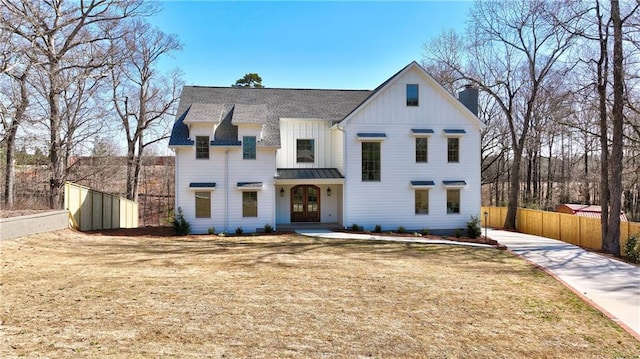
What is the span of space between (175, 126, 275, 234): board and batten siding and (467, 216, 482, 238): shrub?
10.5 meters

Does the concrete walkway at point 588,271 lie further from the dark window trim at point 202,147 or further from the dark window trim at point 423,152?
the dark window trim at point 202,147

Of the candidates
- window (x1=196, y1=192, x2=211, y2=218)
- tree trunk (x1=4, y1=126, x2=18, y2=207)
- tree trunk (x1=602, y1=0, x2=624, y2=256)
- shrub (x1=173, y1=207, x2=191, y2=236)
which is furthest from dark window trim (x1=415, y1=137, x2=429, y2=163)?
tree trunk (x1=4, y1=126, x2=18, y2=207)

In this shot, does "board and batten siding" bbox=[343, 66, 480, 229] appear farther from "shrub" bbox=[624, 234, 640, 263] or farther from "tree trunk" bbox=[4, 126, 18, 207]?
"tree trunk" bbox=[4, 126, 18, 207]

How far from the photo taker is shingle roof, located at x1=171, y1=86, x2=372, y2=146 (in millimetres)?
20953

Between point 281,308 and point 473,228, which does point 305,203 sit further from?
point 281,308

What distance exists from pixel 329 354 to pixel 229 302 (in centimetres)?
294

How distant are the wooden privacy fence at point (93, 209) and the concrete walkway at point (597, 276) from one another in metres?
19.1

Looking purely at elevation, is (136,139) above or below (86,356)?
above

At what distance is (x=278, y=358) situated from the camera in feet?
19.0

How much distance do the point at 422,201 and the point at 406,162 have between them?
2306 mm

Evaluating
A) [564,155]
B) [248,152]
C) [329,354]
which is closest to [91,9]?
[248,152]

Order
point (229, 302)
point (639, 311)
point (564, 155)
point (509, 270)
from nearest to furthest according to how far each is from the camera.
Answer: point (229, 302) → point (639, 311) → point (509, 270) → point (564, 155)

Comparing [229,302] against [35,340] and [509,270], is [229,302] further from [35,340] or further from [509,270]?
[509,270]

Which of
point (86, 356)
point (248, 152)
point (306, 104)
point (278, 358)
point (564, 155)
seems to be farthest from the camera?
point (564, 155)
